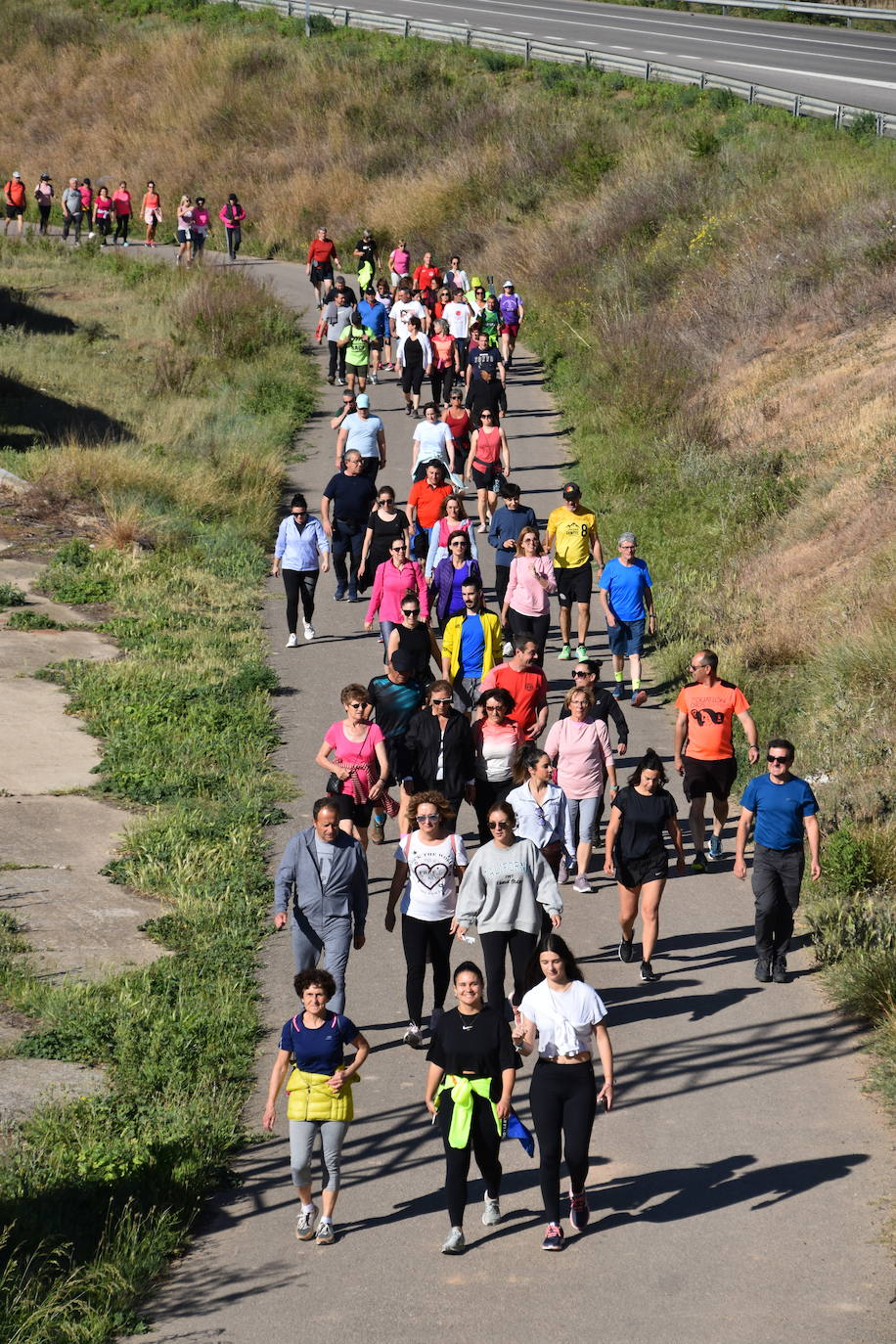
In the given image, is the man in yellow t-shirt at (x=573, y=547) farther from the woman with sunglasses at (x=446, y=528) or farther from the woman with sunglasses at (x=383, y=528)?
the woman with sunglasses at (x=383, y=528)

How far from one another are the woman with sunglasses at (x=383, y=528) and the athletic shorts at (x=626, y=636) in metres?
2.25

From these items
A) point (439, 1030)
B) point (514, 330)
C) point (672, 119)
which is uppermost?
point (672, 119)

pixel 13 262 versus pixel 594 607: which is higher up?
pixel 13 262

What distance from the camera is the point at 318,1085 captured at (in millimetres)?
7734

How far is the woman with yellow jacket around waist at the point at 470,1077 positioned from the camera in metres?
7.61

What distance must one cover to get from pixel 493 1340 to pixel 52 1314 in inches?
75.2

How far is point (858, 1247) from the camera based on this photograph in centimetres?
768

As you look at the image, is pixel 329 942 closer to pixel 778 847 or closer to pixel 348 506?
pixel 778 847

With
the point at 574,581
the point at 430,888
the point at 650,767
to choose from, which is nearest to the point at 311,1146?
the point at 430,888

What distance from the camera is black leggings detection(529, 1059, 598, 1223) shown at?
765cm

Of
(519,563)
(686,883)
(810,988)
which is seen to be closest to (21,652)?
(519,563)

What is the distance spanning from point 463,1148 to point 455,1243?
1.59 feet

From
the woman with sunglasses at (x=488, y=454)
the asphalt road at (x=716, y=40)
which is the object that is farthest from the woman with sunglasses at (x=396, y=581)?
the asphalt road at (x=716, y=40)

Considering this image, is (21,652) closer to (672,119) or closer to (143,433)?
(143,433)
